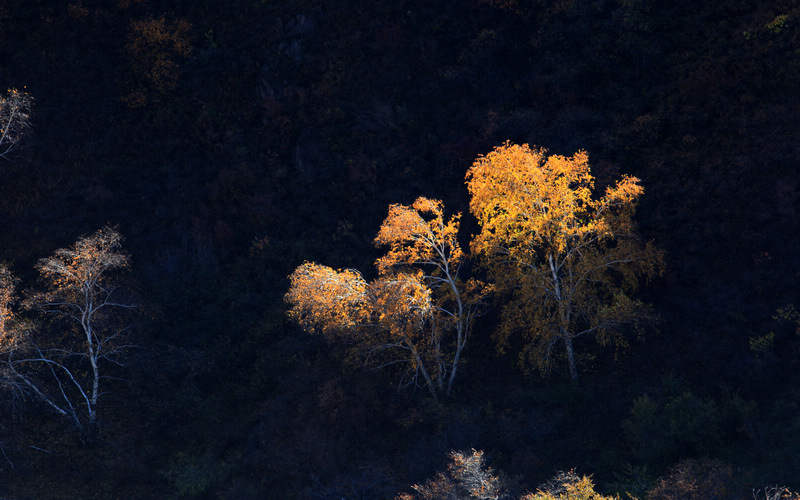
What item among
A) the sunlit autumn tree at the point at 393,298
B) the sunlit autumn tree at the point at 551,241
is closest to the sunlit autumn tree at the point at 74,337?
the sunlit autumn tree at the point at 393,298

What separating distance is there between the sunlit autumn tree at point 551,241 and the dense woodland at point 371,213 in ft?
6.07

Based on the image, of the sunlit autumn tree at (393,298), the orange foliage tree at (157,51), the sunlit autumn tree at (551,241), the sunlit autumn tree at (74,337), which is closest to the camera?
the sunlit autumn tree at (393,298)

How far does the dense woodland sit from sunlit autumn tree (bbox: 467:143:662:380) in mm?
1850

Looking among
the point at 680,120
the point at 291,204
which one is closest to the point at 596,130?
the point at 680,120

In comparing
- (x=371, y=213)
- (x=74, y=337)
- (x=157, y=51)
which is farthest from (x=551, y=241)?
(x=157, y=51)

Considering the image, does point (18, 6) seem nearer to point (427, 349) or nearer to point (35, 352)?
point (35, 352)

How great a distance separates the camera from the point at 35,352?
24688mm

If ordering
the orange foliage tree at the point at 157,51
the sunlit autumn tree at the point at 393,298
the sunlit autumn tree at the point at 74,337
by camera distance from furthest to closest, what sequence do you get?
1. the orange foliage tree at the point at 157,51
2. the sunlit autumn tree at the point at 74,337
3. the sunlit autumn tree at the point at 393,298

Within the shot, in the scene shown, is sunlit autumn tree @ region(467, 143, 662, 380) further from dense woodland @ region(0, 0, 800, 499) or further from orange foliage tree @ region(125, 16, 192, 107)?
orange foliage tree @ region(125, 16, 192, 107)

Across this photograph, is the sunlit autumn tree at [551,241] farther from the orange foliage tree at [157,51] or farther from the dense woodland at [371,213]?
the orange foliage tree at [157,51]

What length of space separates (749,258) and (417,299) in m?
12.3

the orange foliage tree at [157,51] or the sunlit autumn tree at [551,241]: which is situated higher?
the orange foliage tree at [157,51]

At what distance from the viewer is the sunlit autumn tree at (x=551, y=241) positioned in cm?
2053

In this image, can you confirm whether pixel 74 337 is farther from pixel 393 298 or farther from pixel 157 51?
pixel 157 51
